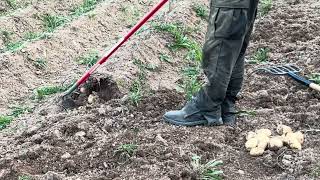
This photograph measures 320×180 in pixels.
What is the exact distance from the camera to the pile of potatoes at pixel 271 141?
3.90 metres

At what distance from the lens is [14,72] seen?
5492mm

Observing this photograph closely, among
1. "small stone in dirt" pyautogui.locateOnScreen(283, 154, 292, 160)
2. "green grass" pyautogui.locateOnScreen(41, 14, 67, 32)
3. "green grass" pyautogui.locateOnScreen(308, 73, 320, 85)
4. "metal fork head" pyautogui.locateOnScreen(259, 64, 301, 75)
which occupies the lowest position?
"small stone in dirt" pyautogui.locateOnScreen(283, 154, 292, 160)

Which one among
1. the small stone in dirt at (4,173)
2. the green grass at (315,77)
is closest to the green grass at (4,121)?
the small stone in dirt at (4,173)

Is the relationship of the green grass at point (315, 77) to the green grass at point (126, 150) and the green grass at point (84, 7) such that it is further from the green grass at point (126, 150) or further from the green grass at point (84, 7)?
the green grass at point (84, 7)

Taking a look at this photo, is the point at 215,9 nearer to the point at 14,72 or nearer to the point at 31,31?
the point at 14,72

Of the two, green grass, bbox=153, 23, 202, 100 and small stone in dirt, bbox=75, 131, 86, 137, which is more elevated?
green grass, bbox=153, 23, 202, 100

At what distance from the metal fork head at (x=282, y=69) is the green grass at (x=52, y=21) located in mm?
2581

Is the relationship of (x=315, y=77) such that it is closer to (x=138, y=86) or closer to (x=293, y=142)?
(x=293, y=142)

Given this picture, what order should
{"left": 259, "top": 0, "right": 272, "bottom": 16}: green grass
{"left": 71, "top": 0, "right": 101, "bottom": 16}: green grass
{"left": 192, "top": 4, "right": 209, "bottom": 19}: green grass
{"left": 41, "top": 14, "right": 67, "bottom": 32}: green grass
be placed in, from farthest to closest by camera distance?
{"left": 259, "top": 0, "right": 272, "bottom": 16}: green grass → {"left": 71, "top": 0, "right": 101, "bottom": 16}: green grass → {"left": 192, "top": 4, "right": 209, "bottom": 19}: green grass → {"left": 41, "top": 14, "right": 67, "bottom": 32}: green grass

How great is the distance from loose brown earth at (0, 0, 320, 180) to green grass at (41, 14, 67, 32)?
138 millimetres

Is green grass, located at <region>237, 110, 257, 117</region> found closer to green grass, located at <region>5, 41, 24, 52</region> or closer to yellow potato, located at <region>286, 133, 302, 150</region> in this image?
yellow potato, located at <region>286, 133, 302, 150</region>

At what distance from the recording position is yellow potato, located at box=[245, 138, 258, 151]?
Answer: 394 cm

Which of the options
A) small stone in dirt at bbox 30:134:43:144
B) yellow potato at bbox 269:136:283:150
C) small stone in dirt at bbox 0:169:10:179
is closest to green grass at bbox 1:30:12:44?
small stone in dirt at bbox 30:134:43:144

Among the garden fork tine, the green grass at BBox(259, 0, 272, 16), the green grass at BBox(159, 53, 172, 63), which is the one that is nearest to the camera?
the garden fork tine
